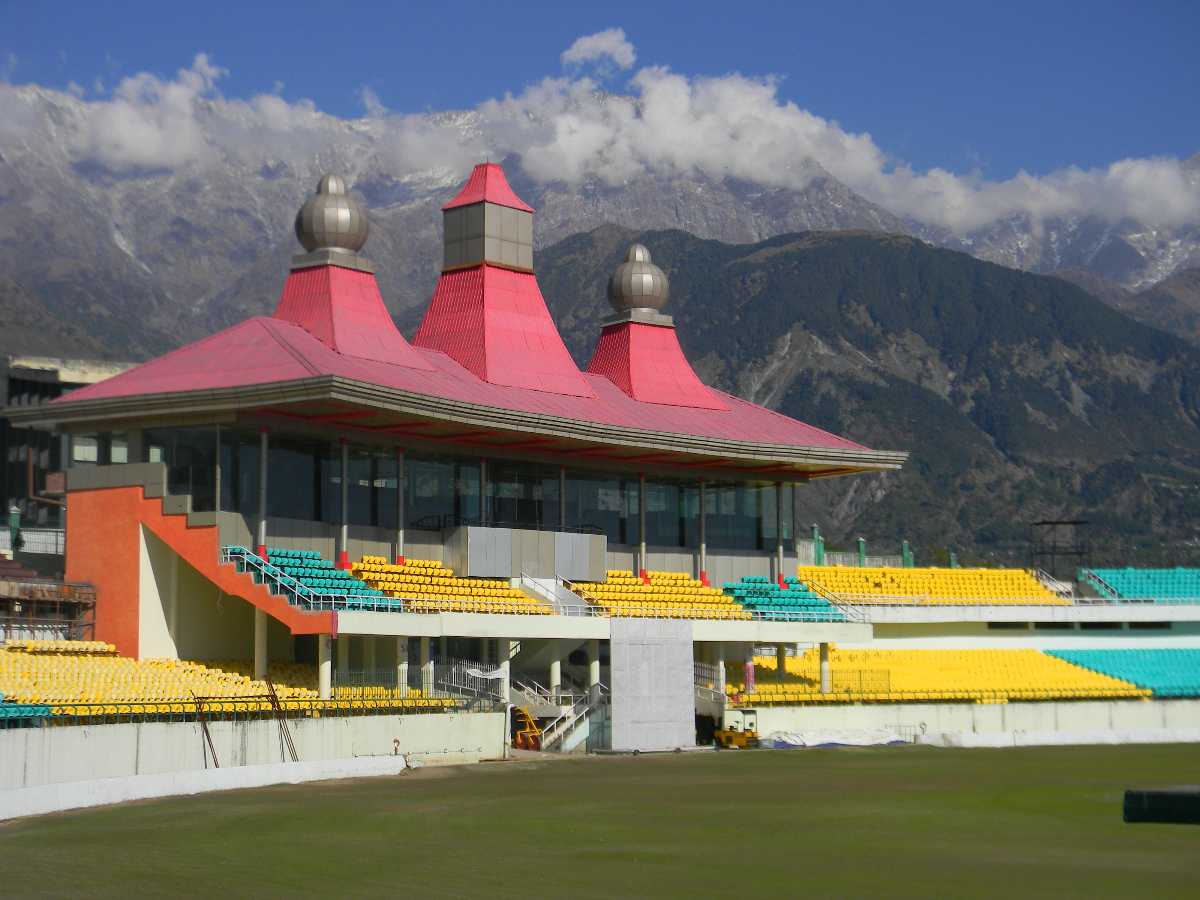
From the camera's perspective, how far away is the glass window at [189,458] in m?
47.7

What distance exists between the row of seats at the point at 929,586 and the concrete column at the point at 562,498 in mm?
13214

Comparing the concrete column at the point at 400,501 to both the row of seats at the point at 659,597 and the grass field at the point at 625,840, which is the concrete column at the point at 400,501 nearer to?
the row of seats at the point at 659,597

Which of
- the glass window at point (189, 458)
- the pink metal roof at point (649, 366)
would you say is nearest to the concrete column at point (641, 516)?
the pink metal roof at point (649, 366)

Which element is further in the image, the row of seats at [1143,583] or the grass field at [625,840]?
the row of seats at [1143,583]

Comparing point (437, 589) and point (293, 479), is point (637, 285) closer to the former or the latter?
point (437, 589)

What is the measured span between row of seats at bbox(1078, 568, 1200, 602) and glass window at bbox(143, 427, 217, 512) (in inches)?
1577

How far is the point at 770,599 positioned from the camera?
61.9 m

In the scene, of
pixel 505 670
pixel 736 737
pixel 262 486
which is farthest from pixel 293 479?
pixel 736 737

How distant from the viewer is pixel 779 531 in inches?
2591

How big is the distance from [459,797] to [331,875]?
1145 cm

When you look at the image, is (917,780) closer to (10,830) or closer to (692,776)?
(692,776)

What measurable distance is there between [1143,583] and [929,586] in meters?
10.5

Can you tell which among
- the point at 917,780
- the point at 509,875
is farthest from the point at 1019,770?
the point at 509,875

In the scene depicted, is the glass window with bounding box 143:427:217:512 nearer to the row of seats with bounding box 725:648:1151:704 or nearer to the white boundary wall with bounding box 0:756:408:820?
the white boundary wall with bounding box 0:756:408:820
